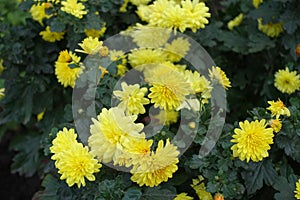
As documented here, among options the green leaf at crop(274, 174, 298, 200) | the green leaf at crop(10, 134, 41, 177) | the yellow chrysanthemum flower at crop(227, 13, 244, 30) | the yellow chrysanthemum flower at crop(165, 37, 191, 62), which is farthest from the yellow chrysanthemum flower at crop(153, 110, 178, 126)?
the green leaf at crop(10, 134, 41, 177)

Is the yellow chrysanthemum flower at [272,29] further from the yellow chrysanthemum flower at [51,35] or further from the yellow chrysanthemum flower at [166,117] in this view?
the yellow chrysanthemum flower at [51,35]

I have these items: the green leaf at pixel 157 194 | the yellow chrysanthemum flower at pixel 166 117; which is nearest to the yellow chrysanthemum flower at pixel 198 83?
the yellow chrysanthemum flower at pixel 166 117

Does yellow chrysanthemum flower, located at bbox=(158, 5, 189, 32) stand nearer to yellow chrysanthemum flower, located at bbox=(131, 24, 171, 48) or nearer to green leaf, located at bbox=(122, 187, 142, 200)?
yellow chrysanthemum flower, located at bbox=(131, 24, 171, 48)

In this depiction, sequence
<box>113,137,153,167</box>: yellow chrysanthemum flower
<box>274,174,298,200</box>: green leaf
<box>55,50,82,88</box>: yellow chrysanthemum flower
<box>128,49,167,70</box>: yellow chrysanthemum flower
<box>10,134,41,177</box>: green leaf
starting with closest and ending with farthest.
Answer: <box>113,137,153,167</box>: yellow chrysanthemum flower < <box>274,174,298,200</box>: green leaf < <box>55,50,82,88</box>: yellow chrysanthemum flower < <box>128,49,167,70</box>: yellow chrysanthemum flower < <box>10,134,41,177</box>: green leaf

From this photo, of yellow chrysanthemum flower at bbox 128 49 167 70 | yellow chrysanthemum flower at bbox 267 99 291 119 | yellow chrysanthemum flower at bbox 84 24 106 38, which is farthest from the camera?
yellow chrysanthemum flower at bbox 84 24 106 38

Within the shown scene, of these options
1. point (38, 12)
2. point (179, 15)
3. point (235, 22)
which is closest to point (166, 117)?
point (179, 15)

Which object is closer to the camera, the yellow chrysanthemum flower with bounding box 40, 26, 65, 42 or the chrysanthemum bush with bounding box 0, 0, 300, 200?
the chrysanthemum bush with bounding box 0, 0, 300, 200
